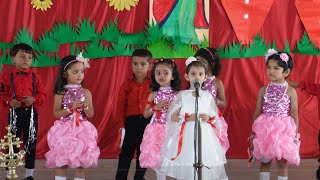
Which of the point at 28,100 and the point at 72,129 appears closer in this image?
the point at 72,129

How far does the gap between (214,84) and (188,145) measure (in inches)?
35.7

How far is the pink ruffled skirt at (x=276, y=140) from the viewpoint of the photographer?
11.7 ft

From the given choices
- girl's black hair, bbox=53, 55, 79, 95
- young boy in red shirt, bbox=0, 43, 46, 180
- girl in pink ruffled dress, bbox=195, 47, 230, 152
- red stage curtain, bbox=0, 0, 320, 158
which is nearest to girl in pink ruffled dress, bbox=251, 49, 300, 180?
girl in pink ruffled dress, bbox=195, 47, 230, 152

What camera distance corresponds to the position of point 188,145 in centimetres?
320

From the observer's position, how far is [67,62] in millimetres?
3629

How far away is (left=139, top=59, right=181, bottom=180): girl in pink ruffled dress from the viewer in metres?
3.54

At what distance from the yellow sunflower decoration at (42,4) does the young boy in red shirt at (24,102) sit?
1039mm

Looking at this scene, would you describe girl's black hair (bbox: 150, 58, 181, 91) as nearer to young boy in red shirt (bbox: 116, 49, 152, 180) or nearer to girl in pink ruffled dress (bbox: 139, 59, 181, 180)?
girl in pink ruffled dress (bbox: 139, 59, 181, 180)

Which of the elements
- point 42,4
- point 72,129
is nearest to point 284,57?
point 72,129

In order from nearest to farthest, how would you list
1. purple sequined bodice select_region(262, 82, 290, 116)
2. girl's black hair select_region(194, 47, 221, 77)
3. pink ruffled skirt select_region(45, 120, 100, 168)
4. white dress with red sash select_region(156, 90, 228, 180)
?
white dress with red sash select_region(156, 90, 228, 180) → pink ruffled skirt select_region(45, 120, 100, 168) → purple sequined bodice select_region(262, 82, 290, 116) → girl's black hair select_region(194, 47, 221, 77)

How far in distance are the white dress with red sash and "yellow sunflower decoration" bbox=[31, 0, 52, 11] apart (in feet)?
A: 7.20

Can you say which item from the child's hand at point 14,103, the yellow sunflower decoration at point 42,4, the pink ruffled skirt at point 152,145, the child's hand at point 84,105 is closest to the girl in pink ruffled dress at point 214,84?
the pink ruffled skirt at point 152,145

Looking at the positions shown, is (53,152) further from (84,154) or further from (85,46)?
(85,46)

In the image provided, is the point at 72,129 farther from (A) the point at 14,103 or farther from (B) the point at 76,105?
(A) the point at 14,103
